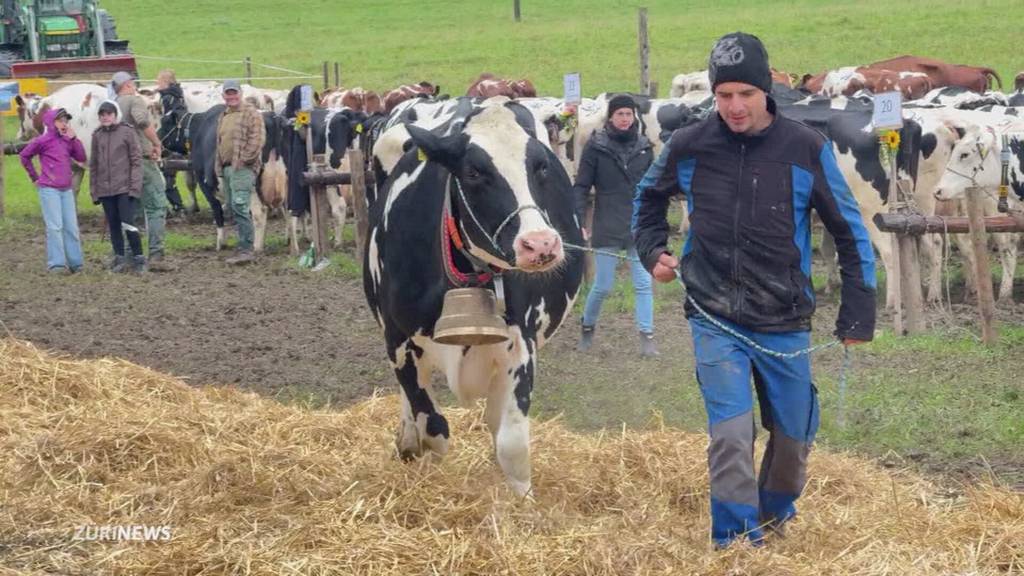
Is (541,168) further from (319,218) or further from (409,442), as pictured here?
(319,218)

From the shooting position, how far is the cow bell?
6027 mm

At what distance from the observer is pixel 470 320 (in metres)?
6.04

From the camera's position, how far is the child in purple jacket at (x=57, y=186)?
16.2m

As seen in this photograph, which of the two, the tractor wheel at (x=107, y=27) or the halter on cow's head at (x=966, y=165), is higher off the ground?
the tractor wheel at (x=107, y=27)

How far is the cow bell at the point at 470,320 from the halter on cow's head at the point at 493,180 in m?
0.17

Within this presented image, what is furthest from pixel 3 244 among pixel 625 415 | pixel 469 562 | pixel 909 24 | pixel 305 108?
pixel 909 24

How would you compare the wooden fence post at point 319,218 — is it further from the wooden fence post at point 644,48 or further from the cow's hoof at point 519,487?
the cow's hoof at point 519,487

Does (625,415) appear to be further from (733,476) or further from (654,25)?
(654,25)

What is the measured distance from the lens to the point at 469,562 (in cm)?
548

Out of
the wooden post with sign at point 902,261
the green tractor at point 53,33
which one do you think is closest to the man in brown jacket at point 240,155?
the wooden post with sign at point 902,261

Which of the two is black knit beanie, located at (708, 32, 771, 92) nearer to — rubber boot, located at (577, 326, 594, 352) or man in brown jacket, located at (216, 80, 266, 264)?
rubber boot, located at (577, 326, 594, 352)

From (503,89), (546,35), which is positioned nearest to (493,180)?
(503,89)

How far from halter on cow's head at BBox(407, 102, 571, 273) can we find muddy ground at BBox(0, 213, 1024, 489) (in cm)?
277

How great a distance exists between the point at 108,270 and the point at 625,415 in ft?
29.6
